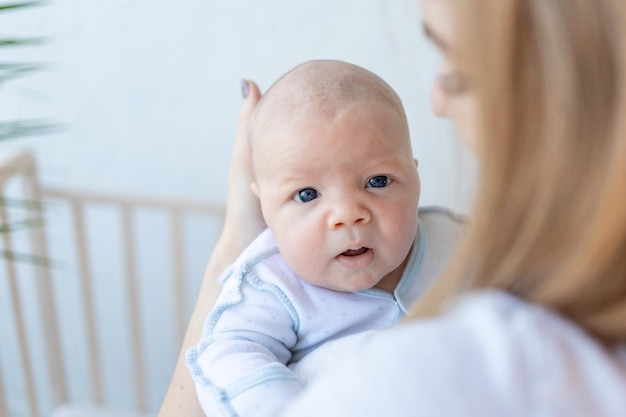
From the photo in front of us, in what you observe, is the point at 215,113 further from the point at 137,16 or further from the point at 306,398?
the point at 306,398

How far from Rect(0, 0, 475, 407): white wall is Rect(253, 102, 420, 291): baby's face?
57 centimetres

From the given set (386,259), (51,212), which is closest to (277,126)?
(386,259)

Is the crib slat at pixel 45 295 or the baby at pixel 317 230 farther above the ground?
the baby at pixel 317 230

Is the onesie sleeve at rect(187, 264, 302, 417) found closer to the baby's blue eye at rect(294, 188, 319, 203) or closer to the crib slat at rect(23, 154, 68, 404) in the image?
the baby's blue eye at rect(294, 188, 319, 203)

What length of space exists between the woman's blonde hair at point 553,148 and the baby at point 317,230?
1.02ft

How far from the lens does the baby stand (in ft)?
2.49

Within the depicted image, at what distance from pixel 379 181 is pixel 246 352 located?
22cm

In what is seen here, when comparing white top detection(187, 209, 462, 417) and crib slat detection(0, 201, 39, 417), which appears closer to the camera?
white top detection(187, 209, 462, 417)

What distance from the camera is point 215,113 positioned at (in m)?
1.47

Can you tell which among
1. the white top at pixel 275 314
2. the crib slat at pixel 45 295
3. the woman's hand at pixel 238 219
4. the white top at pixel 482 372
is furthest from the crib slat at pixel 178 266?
the white top at pixel 482 372

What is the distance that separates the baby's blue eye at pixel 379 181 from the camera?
2.57 feet

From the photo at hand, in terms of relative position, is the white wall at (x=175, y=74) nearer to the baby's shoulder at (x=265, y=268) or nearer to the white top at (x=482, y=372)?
the baby's shoulder at (x=265, y=268)

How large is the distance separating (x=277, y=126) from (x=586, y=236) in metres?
0.44

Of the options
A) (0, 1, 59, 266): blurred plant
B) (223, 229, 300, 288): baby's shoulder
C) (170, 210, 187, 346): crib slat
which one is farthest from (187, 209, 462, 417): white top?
(170, 210, 187, 346): crib slat
